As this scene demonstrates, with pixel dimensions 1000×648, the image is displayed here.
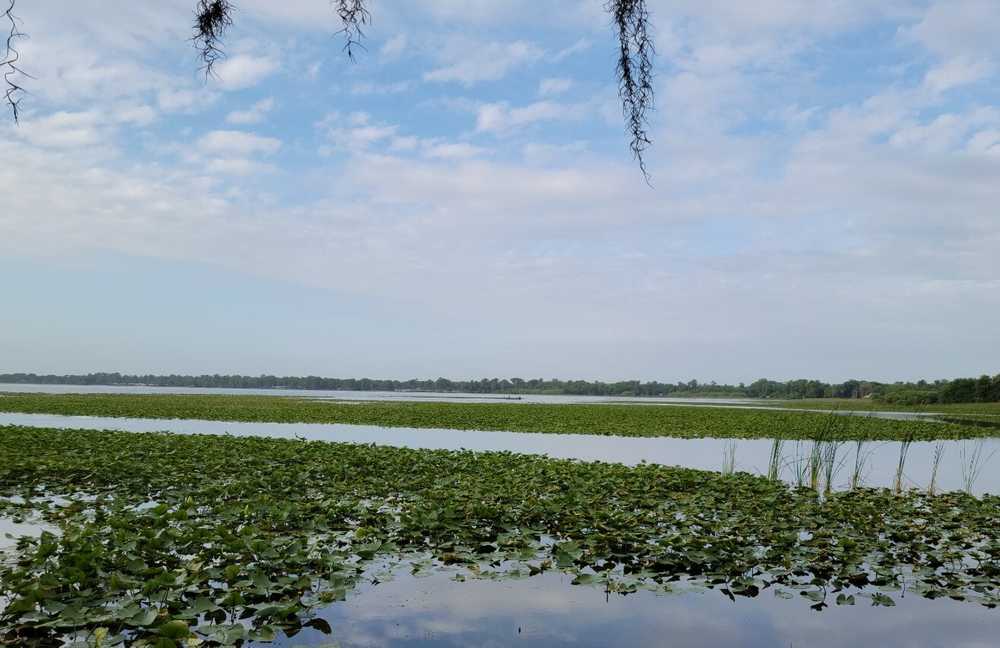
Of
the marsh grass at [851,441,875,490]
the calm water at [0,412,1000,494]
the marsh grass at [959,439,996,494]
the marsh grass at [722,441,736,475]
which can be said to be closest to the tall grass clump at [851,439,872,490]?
the marsh grass at [851,441,875,490]

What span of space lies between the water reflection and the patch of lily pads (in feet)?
0.61

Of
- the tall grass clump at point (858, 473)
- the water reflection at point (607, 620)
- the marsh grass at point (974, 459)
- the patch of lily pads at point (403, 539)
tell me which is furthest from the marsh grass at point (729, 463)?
the water reflection at point (607, 620)

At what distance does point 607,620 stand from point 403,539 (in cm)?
259

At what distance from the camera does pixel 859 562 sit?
6668mm

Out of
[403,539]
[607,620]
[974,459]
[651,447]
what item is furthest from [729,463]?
[607,620]

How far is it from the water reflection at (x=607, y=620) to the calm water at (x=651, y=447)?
7809 millimetres

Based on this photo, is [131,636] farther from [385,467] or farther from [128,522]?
[385,467]

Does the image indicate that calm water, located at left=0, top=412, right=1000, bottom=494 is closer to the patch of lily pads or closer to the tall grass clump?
the tall grass clump

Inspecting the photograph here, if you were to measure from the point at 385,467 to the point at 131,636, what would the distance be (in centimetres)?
802

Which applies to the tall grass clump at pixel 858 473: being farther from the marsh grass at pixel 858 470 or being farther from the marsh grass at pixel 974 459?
the marsh grass at pixel 974 459

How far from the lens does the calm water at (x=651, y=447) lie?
14914 mm

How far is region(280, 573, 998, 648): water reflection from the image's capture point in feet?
16.1

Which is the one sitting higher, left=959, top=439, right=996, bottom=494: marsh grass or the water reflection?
left=959, top=439, right=996, bottom=494: marsh grass

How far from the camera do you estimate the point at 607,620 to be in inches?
208
